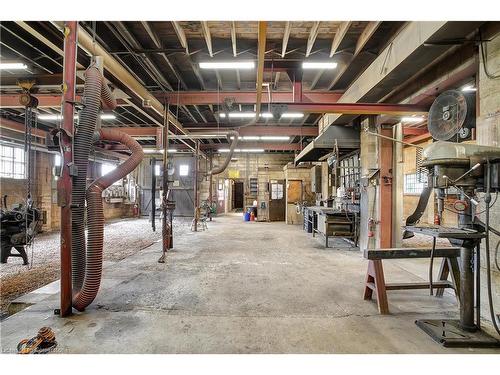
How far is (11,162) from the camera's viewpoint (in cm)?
785

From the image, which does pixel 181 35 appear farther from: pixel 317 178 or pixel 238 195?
pixel 238 195

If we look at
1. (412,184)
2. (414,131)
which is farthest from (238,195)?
(414,131)

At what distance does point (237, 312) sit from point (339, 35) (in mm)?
3980

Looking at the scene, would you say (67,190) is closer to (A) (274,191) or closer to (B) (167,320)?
(B) (167,320)

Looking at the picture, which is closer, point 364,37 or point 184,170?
point 364,37

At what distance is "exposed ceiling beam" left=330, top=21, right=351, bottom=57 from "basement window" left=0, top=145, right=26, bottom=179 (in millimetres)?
9204

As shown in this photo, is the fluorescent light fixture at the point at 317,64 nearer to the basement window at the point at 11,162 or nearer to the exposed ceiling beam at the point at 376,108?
the exposed ceiling beam at the point at 376,108

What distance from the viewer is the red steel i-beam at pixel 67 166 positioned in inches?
99.3

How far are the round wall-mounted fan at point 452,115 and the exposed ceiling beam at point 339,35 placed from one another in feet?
5.03

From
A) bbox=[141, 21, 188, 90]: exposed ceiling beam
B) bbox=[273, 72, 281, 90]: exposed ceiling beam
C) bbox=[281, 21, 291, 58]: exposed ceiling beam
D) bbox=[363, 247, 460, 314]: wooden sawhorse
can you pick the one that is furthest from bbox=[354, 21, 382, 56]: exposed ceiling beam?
bbox=[141, 21, 188, 90]: exposed ceiling beam

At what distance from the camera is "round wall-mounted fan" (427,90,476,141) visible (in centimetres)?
277

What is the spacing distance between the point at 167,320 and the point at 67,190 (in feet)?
5.41

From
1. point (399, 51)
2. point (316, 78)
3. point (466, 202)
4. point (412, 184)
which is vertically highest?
point (316, 78)

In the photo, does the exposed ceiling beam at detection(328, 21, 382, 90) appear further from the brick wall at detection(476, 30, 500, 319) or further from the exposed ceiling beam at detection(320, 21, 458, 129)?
the brick wall at detection(476, 30, 500, 319)
